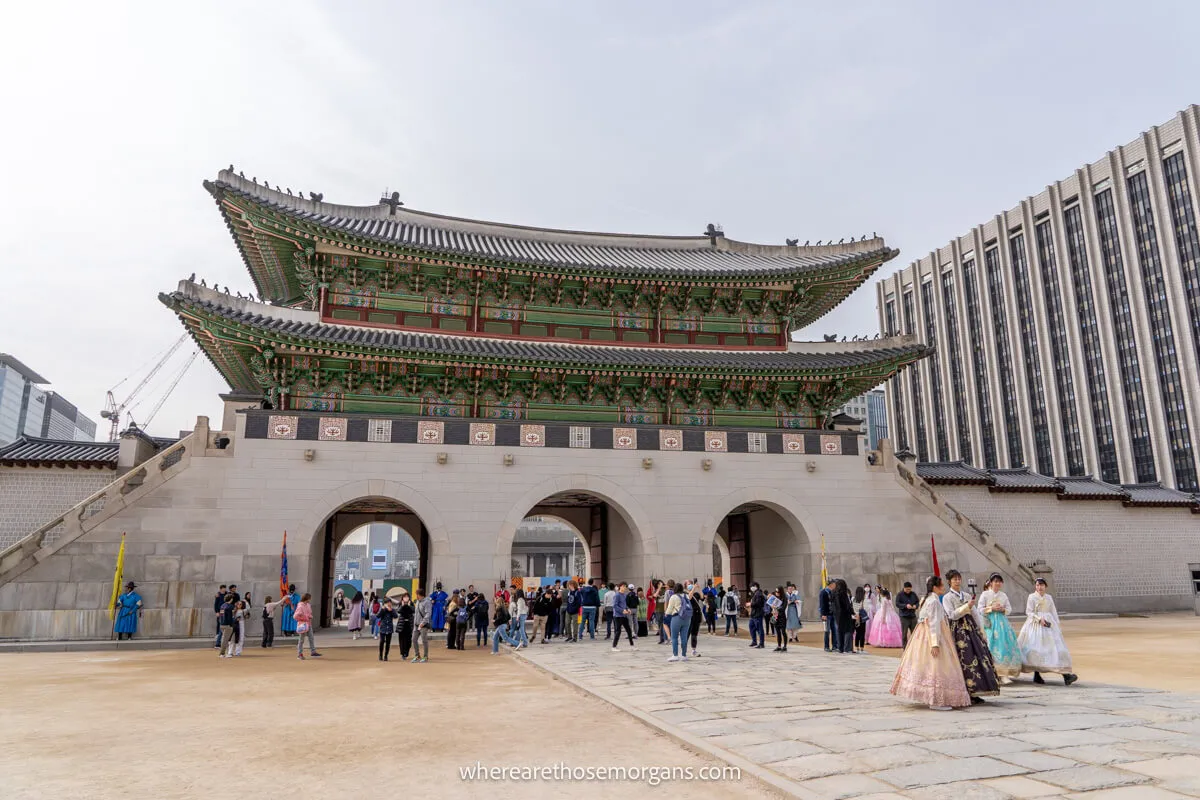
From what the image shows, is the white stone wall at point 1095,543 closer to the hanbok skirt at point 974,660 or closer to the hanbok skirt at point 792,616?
the hanbok skirt at point 792,616

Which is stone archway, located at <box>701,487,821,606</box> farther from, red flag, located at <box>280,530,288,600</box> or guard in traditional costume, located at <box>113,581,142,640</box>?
guard in traditional costume, located at <box>113,581,142,640</box>

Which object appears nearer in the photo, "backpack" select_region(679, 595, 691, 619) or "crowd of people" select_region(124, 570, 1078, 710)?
"crowd of people" select_region(124, 570, 1078, 710)

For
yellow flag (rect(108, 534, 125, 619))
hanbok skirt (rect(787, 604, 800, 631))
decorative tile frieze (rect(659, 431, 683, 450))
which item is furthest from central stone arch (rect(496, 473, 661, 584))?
yellow flag (rect(108, 534, 125, 619))

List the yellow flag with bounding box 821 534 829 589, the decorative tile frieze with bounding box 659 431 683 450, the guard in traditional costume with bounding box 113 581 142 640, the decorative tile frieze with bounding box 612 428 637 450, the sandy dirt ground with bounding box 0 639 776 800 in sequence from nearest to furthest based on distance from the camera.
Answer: the sandy dirt ground with bounding box 0 639 776 800
the guard in traditional costume with bounding box 113 581 142 640
the yellow flag with bounding box 821 534 829 589
the decorative tile frieze with bounding box 612 428 637 450
the decorative tile frieze with bounding box 659 431 683 450

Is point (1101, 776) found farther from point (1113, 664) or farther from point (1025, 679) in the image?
point (1113, 664)

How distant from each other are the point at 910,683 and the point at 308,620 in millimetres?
13339

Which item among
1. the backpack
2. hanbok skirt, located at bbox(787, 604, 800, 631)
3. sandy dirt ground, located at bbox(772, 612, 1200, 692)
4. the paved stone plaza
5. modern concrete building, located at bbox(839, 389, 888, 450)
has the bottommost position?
sandy dirt ground, located at bbox(772, 612, 1200, 692)

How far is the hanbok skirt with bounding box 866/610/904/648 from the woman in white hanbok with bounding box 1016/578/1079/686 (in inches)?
273

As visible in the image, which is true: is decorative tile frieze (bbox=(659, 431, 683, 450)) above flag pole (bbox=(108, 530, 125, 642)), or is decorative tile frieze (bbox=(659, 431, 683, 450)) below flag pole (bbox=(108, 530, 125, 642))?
above

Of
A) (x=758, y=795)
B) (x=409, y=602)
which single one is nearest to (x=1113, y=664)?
(x=758, y=795)

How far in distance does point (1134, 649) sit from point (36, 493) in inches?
1137

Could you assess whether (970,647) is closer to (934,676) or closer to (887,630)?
(934,676)

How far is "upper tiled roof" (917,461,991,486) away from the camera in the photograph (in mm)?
27578

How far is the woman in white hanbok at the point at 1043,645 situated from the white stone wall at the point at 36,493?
78.8ft
